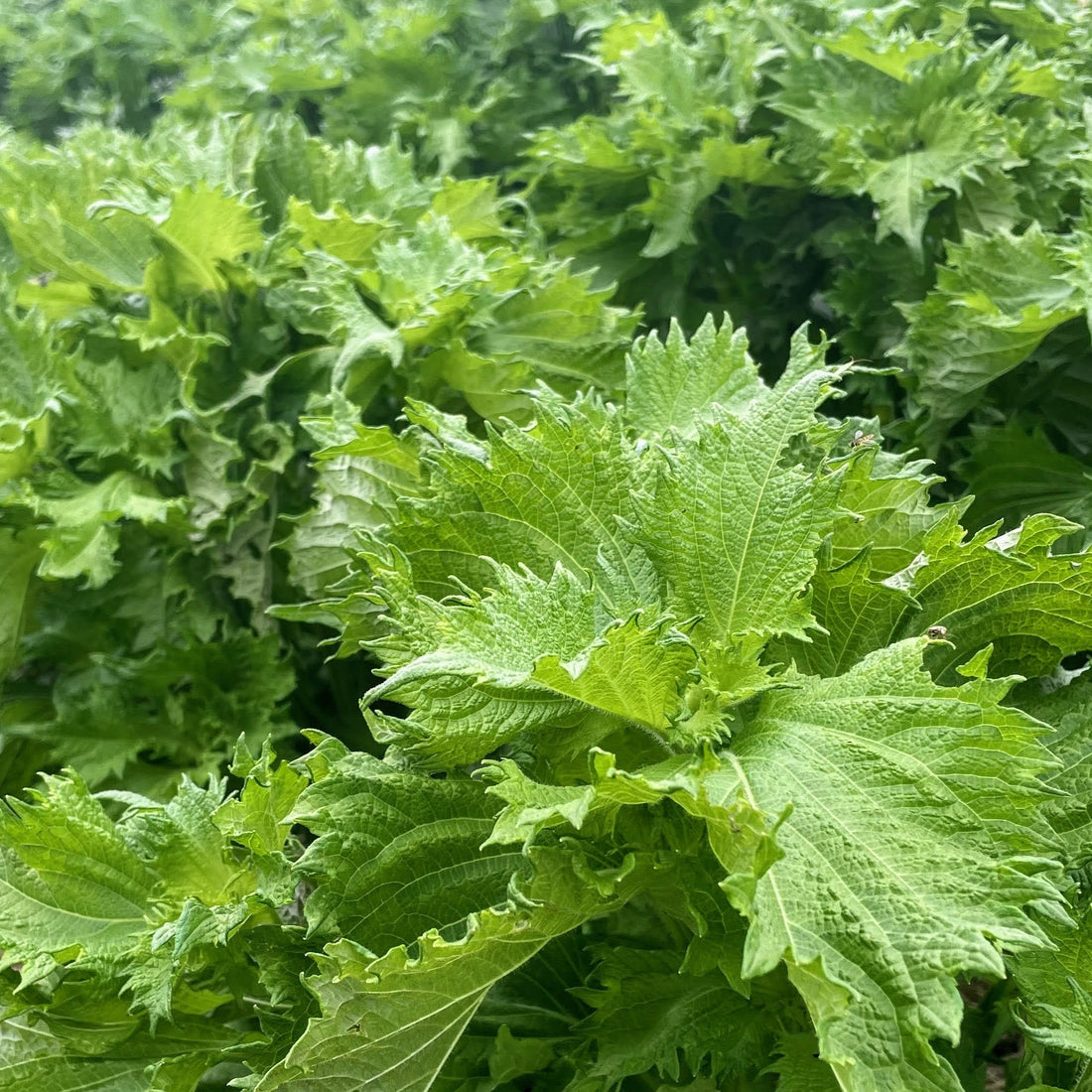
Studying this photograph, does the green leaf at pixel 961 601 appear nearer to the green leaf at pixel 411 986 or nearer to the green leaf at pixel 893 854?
the green leaf at pixel 893 854

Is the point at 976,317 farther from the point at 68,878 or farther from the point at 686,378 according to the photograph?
the point at 68,878

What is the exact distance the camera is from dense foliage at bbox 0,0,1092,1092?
718mm

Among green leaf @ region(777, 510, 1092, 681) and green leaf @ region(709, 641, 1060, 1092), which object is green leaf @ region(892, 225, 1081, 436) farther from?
green leaf @ region(709, 641, 1060, 1092)

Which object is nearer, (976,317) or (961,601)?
(961,601)

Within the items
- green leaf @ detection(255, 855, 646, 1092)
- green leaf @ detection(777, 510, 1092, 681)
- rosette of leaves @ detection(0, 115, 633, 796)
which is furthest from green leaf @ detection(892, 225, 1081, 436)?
green leaf @ detection(255, 855, 646, 1092)

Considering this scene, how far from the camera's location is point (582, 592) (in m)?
0.77

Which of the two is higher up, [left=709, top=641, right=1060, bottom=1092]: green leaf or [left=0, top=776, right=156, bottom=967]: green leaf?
[left=709, top=641, right=1060, bottom=1092]: green leaf

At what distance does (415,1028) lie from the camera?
0.78m

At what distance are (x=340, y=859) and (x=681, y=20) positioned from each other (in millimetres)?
1895

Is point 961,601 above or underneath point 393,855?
above

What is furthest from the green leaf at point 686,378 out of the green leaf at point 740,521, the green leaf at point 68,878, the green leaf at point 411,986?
the green leaf at point 68,878

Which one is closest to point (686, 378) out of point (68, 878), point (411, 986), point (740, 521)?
point (740, 521)

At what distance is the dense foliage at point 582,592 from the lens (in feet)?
2.35

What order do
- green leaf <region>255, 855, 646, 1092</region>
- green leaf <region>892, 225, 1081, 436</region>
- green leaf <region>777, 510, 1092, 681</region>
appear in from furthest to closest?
green leaf <region>892, 225, 1081, 436</region>, green leaf <region>777, 510, 1092, 681</region>, green leaf <region>255, 855, 646, 1092</region>
